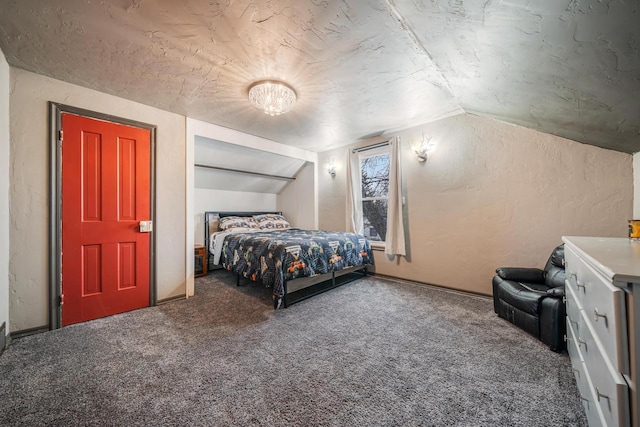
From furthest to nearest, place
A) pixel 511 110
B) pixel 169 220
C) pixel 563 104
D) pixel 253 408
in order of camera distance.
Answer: pixel 169 220
pixel 511 110
pixel 563 104
pixel 253 408

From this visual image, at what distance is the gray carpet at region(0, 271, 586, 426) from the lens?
120cm

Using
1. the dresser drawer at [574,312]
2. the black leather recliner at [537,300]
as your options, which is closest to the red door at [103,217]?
the dresser drawer at [574,312]

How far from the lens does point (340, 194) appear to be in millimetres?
4504

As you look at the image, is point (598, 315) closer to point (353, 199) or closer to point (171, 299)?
point (353, 199)

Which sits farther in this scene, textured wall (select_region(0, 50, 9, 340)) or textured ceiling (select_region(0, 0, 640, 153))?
textured wall (select_region(0, 50, 9, 340))

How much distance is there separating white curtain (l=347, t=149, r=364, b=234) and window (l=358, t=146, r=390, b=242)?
0.34 feet

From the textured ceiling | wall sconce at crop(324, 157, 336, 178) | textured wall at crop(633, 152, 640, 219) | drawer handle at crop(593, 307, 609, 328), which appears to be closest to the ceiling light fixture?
the textured ceiling

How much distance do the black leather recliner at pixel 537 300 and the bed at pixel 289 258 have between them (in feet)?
5.80

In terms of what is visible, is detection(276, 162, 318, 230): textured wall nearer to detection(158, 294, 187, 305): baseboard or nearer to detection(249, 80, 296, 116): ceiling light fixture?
detection(249, 80, 296, 116): ceiling light fixture

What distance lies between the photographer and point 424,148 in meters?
3.34

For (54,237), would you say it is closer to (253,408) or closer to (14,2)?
(14,2)

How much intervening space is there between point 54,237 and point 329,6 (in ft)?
9.84

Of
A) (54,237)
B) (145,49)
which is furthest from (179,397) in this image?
(145,49)

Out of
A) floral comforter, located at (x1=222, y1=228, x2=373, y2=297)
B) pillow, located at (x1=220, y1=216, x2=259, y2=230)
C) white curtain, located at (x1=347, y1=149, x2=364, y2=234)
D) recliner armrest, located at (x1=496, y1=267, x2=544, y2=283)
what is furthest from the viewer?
pillow, located at (x1=220, y1=216, x2=259, y2=230)
